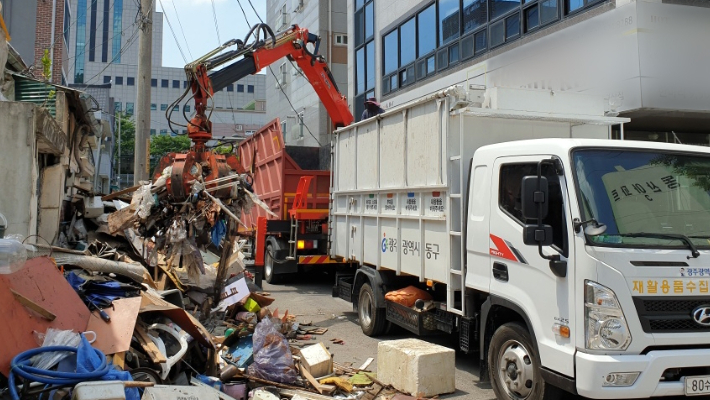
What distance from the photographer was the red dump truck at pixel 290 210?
36.7ft

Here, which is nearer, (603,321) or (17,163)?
(603,321)

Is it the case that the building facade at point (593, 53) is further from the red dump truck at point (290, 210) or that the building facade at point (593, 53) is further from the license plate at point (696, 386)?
the red dump truck at point (290, 210)

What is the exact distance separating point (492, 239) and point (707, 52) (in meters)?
6.87

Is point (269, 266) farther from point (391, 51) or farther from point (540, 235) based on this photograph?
point (540, 235)

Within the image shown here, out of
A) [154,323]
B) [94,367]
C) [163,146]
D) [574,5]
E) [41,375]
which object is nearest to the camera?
[41,375]

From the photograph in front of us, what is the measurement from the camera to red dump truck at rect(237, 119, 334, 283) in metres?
11.2

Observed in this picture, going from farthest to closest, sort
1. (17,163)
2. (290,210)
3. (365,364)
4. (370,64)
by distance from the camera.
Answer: (370,64), (290,210), (17,163), (365,364)

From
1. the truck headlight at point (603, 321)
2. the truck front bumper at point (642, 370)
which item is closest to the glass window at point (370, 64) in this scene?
the truck headlight at point (603, 321)

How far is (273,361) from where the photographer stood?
555 centimetres

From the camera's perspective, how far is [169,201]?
23.8 feet

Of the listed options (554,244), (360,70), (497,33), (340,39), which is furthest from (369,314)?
(340,39)

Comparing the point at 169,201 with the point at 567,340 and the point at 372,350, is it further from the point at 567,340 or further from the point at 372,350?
the point at 567,340

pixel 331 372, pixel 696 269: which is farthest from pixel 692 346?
pixel 331 372

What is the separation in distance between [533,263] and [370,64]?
15966 millimetres
